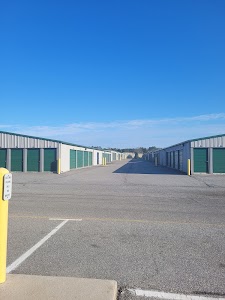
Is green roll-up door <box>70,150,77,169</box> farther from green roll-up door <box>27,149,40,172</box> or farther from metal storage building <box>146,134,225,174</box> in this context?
metal storage building <box>146,134,225,174</box>

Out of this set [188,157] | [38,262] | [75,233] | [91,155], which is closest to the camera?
[38,262]

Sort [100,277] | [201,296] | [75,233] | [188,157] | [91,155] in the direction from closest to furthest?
1. [201,296]
2. [100,277]
3. [75,233]
4. [188,157]
5. [91,155]

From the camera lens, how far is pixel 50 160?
89.4 ft

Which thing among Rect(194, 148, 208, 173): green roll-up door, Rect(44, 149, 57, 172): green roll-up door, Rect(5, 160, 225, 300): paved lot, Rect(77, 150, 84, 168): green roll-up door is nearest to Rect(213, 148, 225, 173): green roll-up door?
Rect(194, 148, 208, 173): green roll-up door

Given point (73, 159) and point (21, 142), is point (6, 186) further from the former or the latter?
point (73, 159)

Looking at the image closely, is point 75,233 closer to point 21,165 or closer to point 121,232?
point 121,232

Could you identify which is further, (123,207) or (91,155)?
(91,155)

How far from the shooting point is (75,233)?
Answer: 5945 millimetres

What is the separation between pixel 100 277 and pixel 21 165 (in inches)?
1017

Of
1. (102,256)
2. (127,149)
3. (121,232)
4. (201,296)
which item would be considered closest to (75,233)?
(121,232)

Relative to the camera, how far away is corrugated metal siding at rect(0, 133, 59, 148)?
2733 cm

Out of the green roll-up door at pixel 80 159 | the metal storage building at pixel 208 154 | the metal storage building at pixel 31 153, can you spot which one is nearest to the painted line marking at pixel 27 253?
the metal storage building at pixel 208 154

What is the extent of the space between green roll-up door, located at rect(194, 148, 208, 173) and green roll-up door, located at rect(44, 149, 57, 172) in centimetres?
1384

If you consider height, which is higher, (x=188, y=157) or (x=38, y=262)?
(x=188, y=157)
